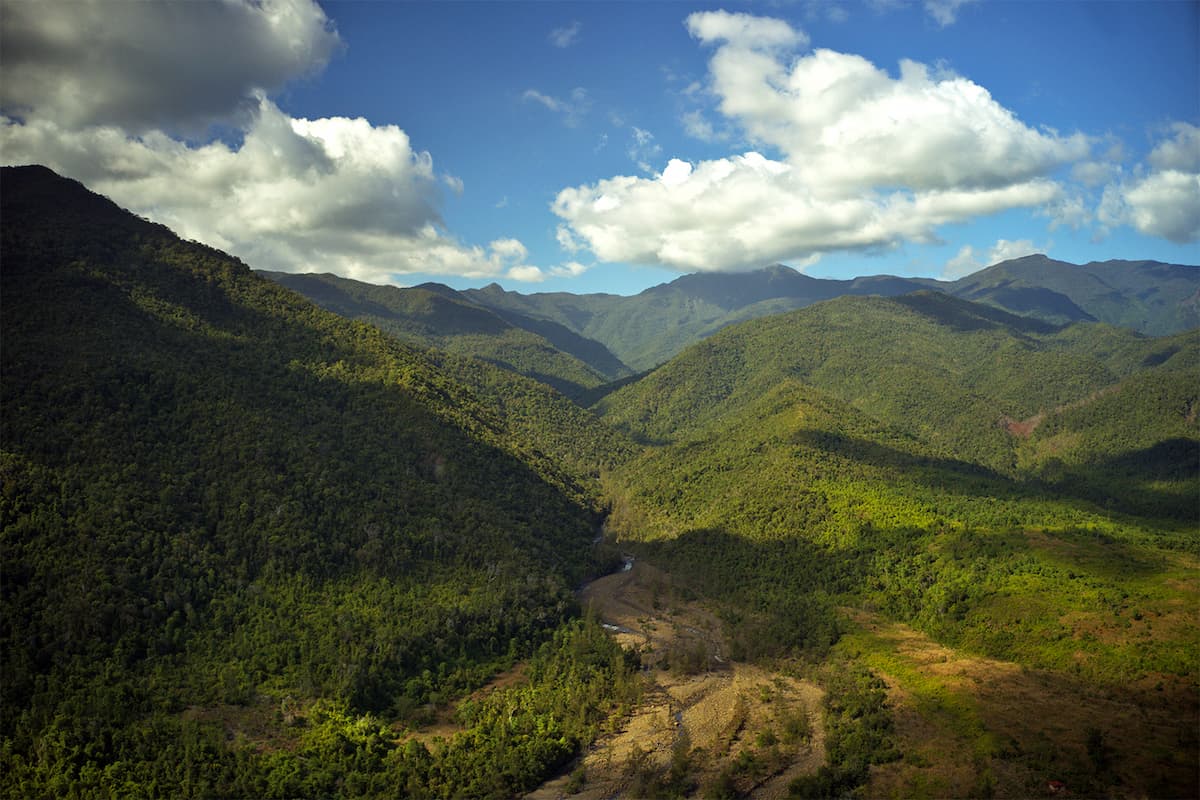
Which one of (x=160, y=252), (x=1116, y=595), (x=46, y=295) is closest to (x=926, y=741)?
(x=1116, y=595)

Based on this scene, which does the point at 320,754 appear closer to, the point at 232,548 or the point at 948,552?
the point at 232,548

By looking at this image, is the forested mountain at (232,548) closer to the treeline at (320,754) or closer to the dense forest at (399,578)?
the treeline at (320,754)

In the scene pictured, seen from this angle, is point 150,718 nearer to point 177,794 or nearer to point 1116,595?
point 177,794

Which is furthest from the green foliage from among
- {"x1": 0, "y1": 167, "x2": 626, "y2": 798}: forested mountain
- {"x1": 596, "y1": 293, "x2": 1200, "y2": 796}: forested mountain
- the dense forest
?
{"x1": 0, "y1": 167, "x2": 626, "y2": 798}: forested mountain

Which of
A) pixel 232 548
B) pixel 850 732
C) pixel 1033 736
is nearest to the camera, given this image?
pixel 1033 736

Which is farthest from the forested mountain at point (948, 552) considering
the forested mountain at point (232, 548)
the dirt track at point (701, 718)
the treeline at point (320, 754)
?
the treeline at point (320, 754)

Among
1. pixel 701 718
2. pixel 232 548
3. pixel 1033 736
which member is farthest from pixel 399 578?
pixel 1033 736
